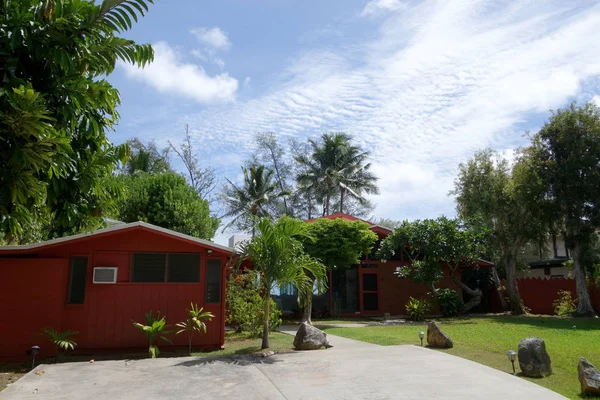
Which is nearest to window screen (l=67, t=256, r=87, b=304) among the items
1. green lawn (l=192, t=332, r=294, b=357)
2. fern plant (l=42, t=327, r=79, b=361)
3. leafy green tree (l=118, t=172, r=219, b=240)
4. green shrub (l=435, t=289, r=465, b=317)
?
fern plant (l=42, t=327, r=79, b=361)

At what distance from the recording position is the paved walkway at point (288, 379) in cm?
661

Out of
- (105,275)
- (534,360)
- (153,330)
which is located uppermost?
(105,275)

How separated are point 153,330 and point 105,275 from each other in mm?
1829

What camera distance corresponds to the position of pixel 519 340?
461 inches

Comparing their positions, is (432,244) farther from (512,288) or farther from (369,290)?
(512,288)

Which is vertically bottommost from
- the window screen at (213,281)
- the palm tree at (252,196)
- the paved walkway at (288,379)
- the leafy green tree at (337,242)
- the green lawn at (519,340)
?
the paved walkway at (288,379)

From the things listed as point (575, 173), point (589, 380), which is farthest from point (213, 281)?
point (575, 173)

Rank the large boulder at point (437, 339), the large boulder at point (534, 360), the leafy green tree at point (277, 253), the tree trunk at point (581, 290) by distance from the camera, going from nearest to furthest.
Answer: the large boulder at point (534, 360) → the large boulder at point (437, 339) → the leafy green tree at point (277, 253) → the tree trunk at point (581, 290)

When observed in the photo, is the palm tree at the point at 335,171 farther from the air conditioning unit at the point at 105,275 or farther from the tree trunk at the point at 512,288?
the air conditioning unit at the point at 105,275

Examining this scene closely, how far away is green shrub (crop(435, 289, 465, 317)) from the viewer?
20.2 metres

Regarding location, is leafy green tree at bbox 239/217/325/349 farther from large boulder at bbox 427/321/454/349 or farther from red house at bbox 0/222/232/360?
large boulder at bbox 427/321/454/349

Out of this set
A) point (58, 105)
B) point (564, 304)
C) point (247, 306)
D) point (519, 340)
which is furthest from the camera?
point (564, 304)

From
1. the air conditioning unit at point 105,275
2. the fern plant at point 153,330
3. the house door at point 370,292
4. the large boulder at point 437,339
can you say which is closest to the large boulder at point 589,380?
the large boulder at point 437,339

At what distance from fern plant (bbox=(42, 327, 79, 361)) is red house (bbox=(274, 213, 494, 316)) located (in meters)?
11.2
